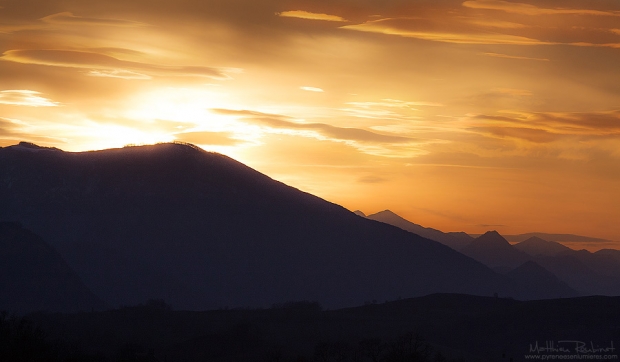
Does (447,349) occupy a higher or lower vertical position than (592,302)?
lower

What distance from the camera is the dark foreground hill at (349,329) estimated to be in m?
95.9

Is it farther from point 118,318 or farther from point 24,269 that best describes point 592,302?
point 24,269

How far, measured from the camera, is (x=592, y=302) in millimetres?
119125

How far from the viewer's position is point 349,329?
111m

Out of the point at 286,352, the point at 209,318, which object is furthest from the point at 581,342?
the point at 209,318

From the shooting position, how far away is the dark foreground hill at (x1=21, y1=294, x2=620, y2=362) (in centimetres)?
9594

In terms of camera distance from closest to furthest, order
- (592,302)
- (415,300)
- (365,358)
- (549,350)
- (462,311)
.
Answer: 1. (365,358)
2. (549,350)
3. (592,302)
4. (462,311)
5. (415,300)

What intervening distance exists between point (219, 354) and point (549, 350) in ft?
137

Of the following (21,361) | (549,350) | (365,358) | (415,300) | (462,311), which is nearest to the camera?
(21,361)

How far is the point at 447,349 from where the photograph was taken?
94.8 m

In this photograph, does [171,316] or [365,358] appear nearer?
[365,358]

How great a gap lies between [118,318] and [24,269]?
91.0 metres

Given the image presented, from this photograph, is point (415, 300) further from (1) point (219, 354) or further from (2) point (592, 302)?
(1) point (219, 354)

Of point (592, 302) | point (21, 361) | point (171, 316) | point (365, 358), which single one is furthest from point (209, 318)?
point (21, 361)
